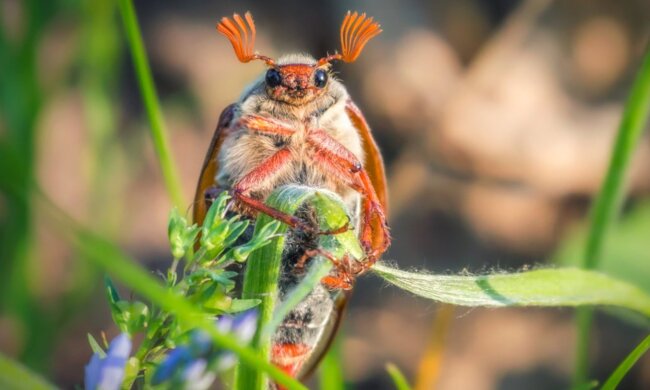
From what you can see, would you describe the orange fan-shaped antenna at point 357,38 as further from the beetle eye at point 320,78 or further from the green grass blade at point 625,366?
the green grass blade at point 625,366

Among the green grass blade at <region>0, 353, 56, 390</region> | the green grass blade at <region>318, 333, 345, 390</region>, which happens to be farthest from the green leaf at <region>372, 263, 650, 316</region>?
the green grass blade at <region>318, 333, 345, 390</region>

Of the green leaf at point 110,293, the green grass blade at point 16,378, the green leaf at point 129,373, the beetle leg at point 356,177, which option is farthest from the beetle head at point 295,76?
the green grass blade at point 16,378

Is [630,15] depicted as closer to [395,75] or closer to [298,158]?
[395,75]

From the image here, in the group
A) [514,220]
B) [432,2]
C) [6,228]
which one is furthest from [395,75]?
[6,228]

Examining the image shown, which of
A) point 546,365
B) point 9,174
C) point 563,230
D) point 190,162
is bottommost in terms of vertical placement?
point 546,365

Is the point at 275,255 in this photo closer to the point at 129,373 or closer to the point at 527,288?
the point at 129,373

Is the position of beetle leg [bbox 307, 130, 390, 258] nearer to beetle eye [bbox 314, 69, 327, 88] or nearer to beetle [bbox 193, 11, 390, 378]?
beetle [bbox 193, 11, 390, 378]
